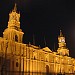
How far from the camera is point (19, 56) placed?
164 ft

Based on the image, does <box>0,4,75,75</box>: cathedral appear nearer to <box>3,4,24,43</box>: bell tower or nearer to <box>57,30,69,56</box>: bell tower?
<box>3,4,24,43</box>: bell tower

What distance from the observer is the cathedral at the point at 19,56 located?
4662 cm

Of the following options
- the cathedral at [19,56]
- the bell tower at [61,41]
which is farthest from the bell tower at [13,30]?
the bell tower at [61,41]

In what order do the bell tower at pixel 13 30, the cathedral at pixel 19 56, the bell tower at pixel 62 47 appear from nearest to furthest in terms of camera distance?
the cathedral at pixel 19 56
the bell tower at pixel 13 30
the bell tower at pixel 62 47

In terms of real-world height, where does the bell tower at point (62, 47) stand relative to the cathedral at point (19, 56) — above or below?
above

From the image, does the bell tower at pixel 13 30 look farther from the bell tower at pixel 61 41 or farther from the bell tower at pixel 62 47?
the bell tower at pixel 61 41

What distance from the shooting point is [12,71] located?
46656mm

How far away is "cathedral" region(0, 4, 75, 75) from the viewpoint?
153ft

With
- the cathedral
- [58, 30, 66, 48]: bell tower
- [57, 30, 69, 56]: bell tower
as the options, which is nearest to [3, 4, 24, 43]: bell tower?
the cathedral

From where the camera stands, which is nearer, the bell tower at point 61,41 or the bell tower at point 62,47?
the bell tower at point 62,47

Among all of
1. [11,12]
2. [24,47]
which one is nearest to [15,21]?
[11,12]

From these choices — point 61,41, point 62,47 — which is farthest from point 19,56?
point 61,41

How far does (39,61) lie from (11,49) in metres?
12.6

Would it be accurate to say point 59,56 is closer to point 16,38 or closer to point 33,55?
point 33,55
